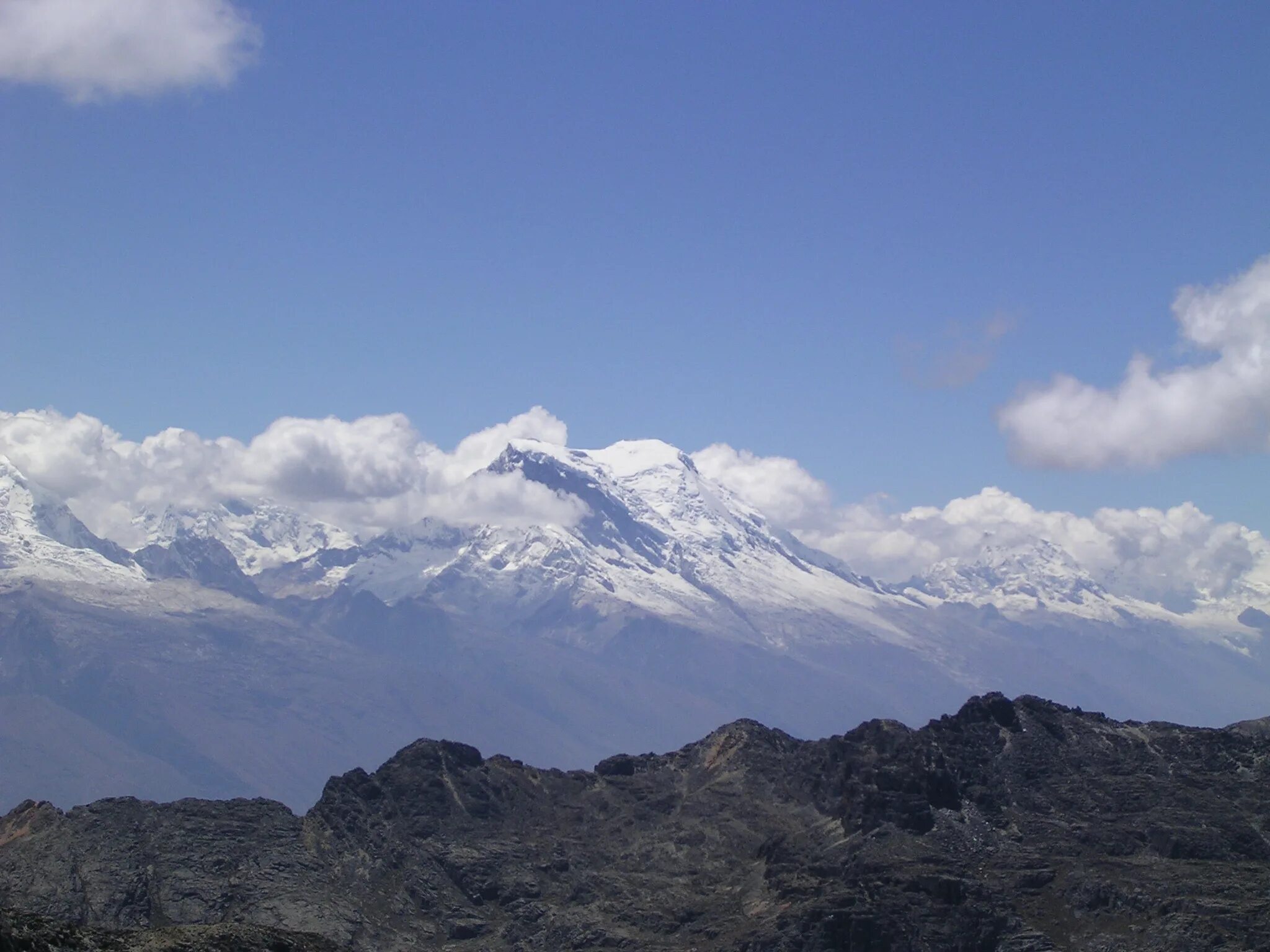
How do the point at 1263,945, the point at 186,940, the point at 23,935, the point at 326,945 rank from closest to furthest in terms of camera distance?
1. the point at 23,935
2. the point at 186,940
3. the point at 326,945
4. the point at 1263,945

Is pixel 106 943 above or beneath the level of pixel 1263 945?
beneath

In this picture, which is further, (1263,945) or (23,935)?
(1263,945)

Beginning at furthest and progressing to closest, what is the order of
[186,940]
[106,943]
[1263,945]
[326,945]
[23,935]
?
[1263,945] < [326,945] < [186,940] < [106,943] < [23,935]

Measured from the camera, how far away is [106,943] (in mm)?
118938

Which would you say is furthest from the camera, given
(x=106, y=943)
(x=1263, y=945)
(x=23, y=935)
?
(x=1263, y=945)

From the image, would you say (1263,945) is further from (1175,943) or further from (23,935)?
(23,935)

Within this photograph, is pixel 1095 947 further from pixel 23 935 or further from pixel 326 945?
pixel 23 935

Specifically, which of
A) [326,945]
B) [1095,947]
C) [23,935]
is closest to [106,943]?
[23,935]

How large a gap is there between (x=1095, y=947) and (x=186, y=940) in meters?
117

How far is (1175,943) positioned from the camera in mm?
191875

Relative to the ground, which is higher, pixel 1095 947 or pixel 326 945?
pixel 1095 947

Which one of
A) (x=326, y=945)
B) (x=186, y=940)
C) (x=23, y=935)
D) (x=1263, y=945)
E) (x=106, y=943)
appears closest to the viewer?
(x=23, y=935)

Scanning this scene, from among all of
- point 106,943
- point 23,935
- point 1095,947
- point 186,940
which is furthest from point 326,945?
point 1095,947

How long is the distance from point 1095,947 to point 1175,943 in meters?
9.93
